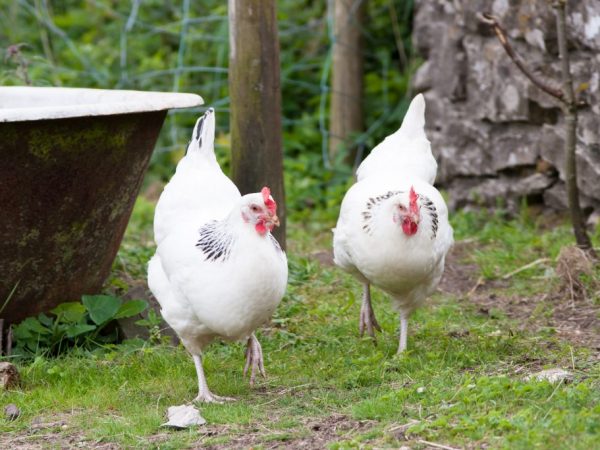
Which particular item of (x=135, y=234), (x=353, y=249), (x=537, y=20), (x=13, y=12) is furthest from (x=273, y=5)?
(x=13, y=12)

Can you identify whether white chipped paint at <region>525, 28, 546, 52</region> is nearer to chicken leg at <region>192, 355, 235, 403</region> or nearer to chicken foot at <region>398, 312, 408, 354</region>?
chicken foot at <region>398, 312, 408, 354</region>

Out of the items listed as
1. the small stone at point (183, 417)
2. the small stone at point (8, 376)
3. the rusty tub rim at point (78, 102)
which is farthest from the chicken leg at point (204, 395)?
the rusty tub rim at point (78, 102)

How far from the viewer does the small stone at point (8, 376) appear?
4.33 meters

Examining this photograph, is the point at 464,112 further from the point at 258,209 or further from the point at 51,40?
the point at 51,40

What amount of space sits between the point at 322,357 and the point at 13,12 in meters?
7.49

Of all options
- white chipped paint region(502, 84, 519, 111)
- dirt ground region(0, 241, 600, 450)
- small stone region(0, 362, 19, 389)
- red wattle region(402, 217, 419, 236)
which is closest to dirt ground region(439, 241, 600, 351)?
dirt ground region(0, 241, 600, 450)

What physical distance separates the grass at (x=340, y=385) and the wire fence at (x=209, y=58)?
324 centimetres

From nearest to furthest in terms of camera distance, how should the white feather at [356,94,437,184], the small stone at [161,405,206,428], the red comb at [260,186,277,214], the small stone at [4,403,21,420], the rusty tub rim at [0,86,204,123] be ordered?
the small stone at [161,405,206,428]
the red comb at [260,186,277,214]
the small stone at [4,403,21,420]
the rusty tub rim at [0,86,204,123]
the white feather at [356,94,437,184]

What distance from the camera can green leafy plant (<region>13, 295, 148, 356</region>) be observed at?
484 cm

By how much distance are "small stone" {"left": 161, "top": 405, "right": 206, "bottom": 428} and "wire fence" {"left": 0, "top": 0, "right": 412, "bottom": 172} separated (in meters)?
4.84

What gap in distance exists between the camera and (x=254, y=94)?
541 centimetres

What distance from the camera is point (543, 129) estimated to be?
6680 mm

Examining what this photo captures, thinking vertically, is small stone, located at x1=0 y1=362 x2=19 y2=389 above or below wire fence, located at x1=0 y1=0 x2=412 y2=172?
below

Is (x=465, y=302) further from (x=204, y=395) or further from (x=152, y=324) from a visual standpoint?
(x=204, y=395)
